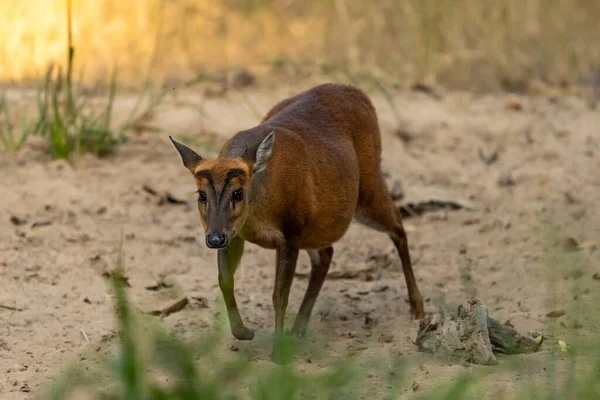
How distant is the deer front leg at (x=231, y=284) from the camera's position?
20.4 ft

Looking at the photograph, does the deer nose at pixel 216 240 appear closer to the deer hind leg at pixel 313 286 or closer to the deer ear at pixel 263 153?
the deer ear at pixel 263 153

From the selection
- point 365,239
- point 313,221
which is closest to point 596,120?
point 365,239

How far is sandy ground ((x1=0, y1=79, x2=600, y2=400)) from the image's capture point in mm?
6371

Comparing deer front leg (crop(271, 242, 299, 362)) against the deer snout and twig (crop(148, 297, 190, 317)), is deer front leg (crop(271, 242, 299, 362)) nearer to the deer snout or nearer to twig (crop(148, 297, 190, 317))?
the deer snout

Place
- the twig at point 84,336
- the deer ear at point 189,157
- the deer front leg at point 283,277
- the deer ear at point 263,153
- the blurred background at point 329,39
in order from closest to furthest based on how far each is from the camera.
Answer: the deer ear at point 263,153 < the deer ear at point 189,157 < the deer front leg at point 283,277 < the twig at point 84,336 < the blurred background at point 329,39

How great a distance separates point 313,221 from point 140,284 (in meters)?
1.40

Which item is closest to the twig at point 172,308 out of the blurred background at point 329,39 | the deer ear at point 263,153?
the deer ear at point 263,153

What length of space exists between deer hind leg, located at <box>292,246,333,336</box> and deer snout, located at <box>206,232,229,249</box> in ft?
4.10

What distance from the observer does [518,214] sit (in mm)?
8875

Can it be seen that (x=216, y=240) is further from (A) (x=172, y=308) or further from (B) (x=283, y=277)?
(A) (x=172, y=308)

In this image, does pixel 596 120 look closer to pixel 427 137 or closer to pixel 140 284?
pixel 427 137

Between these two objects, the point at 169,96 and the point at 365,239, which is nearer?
the point at 365,239

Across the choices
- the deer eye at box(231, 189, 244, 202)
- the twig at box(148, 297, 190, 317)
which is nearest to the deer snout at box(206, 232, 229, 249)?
the deer eye at box(231, 189, 244, 202)

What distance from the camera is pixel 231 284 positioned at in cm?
622
